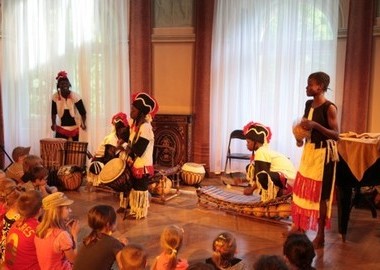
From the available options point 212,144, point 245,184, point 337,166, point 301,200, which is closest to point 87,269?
point 301,200

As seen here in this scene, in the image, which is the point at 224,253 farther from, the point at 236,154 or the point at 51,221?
the point at 236,154

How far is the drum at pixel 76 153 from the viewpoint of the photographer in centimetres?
628

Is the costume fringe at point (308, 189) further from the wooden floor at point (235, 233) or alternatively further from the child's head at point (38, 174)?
the child's head at point (38, 174)

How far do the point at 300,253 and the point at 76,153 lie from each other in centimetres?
477

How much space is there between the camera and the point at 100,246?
8.07ft

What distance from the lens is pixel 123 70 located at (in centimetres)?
699

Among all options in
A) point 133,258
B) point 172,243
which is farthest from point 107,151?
point 133,258

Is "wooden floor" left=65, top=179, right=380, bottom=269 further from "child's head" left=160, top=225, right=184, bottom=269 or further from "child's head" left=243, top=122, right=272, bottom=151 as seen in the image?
"child's head" left=160, top=225, right=184, bottom=269

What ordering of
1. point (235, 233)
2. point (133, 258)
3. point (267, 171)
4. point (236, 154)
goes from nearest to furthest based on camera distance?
point (133, 258) → point (235, 233) → point (267, 171) → point (236, 154)

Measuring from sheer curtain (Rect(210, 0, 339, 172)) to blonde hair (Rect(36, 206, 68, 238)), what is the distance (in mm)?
4362

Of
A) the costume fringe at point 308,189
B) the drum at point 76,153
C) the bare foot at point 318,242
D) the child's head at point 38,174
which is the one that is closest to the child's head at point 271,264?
the costume fringe at point 308,189

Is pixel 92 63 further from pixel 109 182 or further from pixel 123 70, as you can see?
pixel 109 182

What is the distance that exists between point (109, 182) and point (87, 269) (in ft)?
6.82

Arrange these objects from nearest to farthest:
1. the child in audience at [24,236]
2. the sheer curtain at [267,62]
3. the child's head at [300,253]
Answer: the child's head at [300,253] < the child in audience at [24,236] < the sheer curtain at [267,62]
